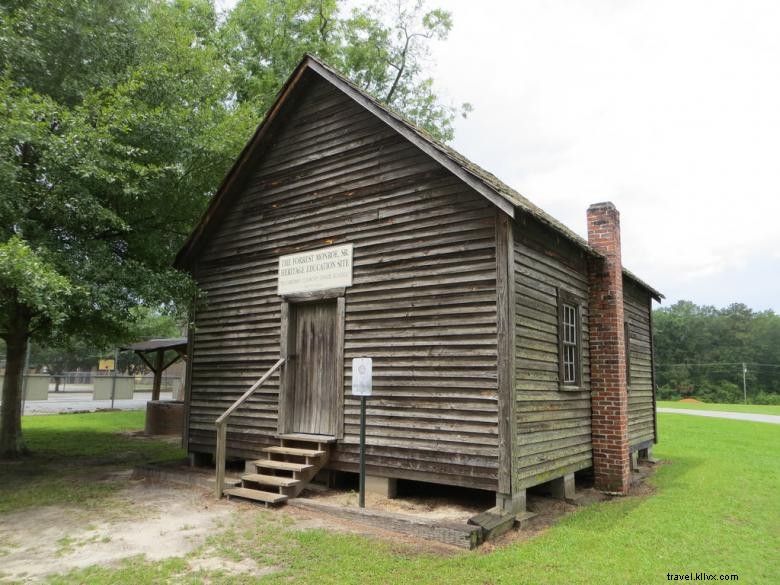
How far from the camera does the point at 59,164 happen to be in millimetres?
9680

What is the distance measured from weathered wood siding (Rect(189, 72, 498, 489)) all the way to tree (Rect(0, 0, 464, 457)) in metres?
1.60

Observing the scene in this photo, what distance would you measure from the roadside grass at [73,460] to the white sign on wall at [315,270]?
14.9ft

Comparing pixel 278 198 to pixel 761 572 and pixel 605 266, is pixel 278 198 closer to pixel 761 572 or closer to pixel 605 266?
pixel 605 266

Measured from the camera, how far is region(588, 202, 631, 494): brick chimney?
393 inches

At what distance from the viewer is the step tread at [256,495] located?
26.6 feet

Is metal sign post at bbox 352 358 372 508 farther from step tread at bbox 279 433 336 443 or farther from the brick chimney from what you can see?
the brick chimney

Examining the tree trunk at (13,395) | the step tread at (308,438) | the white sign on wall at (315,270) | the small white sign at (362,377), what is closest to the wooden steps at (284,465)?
the step tread at (308,438)

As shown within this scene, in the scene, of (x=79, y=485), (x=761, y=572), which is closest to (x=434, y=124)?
(x=79, y=485)

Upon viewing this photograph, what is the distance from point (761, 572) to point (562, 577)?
213cm

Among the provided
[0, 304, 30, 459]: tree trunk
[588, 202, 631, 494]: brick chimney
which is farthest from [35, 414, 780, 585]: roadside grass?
[0, 304, 30, 459]: tree trunk

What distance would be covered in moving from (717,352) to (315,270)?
267 feet

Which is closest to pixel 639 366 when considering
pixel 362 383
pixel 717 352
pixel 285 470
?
pixel 362 383

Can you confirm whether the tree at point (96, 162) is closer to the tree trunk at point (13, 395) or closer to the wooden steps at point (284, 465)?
the tree trunk at point (13, 395)

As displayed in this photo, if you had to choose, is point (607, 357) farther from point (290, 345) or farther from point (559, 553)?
point (290, 345)
